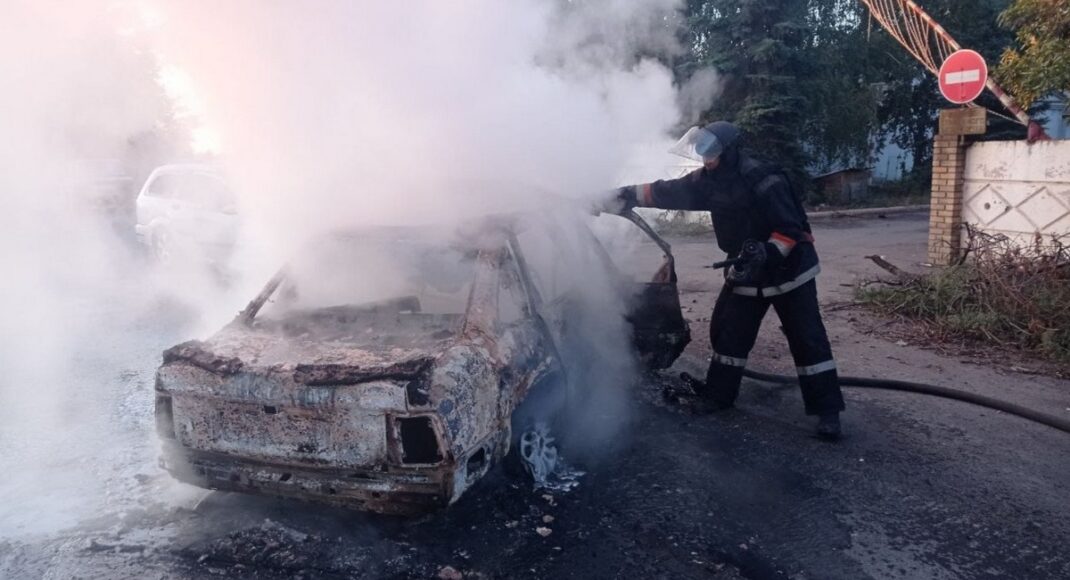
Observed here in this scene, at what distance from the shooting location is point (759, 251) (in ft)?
14.9

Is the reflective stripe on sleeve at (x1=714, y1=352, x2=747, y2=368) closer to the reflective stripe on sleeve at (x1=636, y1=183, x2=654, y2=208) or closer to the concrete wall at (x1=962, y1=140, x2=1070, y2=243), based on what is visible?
the reflective stripe on sleeve at (x1=636, y1=183, x2=654, y2=208)

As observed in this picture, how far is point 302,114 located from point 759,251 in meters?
3.16

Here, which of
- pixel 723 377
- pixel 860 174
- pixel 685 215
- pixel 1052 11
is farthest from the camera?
pixel 860 174

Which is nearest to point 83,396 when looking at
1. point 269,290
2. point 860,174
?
point 269,290

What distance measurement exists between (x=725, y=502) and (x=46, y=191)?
731 cm

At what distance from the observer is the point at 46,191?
8.02m

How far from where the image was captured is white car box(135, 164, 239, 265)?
33.6 ft

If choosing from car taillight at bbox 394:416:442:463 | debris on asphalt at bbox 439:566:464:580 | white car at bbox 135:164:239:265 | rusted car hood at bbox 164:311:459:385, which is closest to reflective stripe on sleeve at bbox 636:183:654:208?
rusted car hood at bbox 164:311:459:385

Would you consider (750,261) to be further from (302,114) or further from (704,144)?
(302,114)

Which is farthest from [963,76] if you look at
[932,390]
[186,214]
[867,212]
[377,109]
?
A: [186,214]

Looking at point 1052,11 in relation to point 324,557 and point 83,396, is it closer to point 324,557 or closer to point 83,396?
point 324,557

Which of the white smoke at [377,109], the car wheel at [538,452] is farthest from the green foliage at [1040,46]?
the car wheel at [538,452]

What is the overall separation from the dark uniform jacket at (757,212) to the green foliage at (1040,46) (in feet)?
17.7

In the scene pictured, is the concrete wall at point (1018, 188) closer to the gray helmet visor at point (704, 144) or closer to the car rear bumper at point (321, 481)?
the gray helmet visor at point (704, 144)
